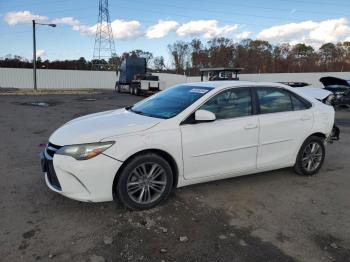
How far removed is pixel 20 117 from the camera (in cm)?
1220

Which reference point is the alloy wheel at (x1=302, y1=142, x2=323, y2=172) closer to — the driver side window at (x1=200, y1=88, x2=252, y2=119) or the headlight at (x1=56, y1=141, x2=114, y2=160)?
the driver side window at (x1=200, y1=88, x2=252, y2=119)

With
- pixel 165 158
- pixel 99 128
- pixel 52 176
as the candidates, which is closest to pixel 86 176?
pixel 52 176

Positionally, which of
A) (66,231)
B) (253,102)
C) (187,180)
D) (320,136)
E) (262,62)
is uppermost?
(262,62)

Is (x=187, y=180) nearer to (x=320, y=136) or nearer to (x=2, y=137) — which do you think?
(x=320, y=136)

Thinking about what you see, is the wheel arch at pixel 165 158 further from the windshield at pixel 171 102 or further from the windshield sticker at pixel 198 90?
the windshield sticker at pixel 198 90

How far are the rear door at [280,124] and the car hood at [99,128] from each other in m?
1.66

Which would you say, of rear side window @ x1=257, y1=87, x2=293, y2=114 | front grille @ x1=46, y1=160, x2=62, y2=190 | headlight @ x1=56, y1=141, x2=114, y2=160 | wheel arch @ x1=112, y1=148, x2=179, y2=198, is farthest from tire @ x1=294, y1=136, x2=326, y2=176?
front grille @ x1=46, y1=160, x2=62, y2=190

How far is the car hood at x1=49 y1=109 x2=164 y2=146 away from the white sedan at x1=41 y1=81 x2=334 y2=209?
1cm

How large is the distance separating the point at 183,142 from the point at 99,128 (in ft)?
3.37

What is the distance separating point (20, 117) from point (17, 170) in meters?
7.24

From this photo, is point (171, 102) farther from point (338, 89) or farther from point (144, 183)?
point (338, 89)

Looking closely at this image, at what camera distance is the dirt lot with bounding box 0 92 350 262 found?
330 cm

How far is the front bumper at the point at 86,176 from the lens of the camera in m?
3.81

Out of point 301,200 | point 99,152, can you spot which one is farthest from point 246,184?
point 99,152
